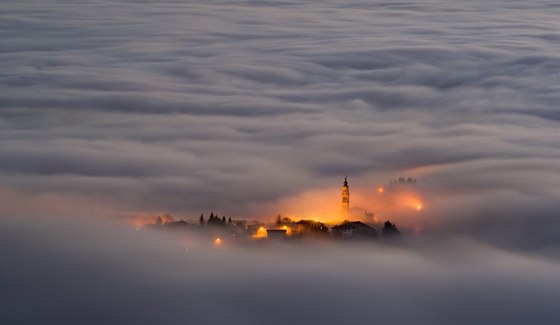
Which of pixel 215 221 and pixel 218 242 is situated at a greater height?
pixel 215 221

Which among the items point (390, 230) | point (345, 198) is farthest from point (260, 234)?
point (345, 198)

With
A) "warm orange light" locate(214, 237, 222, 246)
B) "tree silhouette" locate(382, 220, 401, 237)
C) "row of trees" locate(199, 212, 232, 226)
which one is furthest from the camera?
"row of trees" locate(199, 212, 232, 226)

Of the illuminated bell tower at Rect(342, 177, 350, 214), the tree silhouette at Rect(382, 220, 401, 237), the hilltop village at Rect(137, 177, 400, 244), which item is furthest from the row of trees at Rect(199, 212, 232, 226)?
the tree silhouette at Rect(382, 220, 401, 237)

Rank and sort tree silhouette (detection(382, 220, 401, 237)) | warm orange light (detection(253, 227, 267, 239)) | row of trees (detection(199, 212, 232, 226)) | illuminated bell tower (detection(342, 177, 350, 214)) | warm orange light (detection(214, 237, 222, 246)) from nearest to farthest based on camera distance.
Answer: warm orange light (detection(214, 237, 222, 246)) < warm orange light (detection(253, 227, 267, 239)) < tree silhouette (detection(382, 220, 401, 237)) < row of trees (detection(199, 212, 232, 226)) < illuminated bell tower (detection(342, 177, 350, 214))

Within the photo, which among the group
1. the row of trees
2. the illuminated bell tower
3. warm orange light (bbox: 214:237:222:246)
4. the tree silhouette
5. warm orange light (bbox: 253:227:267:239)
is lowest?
warm orange light (bbox: 214:237:222:246)

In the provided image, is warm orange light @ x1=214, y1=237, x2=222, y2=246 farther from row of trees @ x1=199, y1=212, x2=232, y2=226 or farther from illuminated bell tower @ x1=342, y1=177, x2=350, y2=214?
illuminated bell tower @ x1=342, y1=177, x2=350, y2=214

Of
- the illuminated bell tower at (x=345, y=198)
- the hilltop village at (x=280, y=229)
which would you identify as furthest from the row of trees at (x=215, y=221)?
the illuminated bell tower at (x=345, y=198)

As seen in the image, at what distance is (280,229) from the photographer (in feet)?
145

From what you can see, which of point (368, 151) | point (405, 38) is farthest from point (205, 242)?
point (405, 38)

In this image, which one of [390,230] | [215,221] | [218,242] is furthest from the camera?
[215,221]

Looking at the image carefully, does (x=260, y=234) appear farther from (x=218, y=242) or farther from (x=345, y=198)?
(x=345, y=198)

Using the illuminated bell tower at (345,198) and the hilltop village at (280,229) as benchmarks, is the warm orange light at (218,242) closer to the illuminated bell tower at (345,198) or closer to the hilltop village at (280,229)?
the hilltop village at (280,229)

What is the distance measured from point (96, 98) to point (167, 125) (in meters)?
14.0

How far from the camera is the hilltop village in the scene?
43688mm
